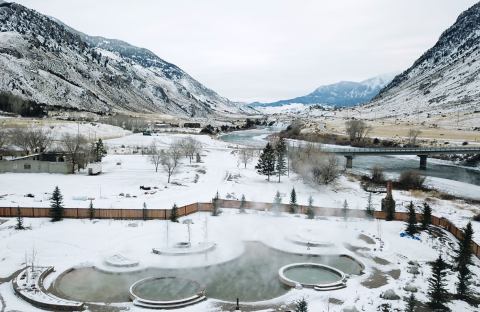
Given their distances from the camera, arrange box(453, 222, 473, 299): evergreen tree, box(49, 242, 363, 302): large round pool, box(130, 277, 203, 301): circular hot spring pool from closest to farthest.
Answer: box(130, 277, 203, 301): circular hot spring pool < box(453, 222, 473, 299): evergreen tree < box(49, 242, 363, 302): large round pool

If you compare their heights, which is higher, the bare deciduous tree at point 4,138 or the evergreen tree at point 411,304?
the bare deciduous tree at point 4,138

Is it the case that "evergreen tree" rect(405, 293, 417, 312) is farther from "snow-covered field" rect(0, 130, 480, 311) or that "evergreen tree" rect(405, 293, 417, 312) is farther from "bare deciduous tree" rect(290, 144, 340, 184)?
"bare deciduous tree" rect(290, 144, 340, 184)

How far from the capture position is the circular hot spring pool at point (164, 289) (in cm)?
2438

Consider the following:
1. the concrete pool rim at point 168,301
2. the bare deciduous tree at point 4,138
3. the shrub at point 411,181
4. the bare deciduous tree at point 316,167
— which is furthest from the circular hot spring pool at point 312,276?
the bare deciduous tree at point 4,138

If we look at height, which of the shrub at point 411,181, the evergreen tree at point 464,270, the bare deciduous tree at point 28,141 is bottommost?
the evergreen tree at point 464,270

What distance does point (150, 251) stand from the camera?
31188 millimetres

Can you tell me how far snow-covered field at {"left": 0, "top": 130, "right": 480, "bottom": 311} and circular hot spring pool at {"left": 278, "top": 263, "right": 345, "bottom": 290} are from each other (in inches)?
30.0

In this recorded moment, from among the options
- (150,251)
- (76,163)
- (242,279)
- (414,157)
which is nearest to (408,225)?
(242,279)

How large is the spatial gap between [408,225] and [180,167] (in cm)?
4055

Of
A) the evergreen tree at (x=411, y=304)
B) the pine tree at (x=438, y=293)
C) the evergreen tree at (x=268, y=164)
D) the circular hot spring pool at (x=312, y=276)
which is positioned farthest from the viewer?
the evergreen tree at (x=268, y=164)

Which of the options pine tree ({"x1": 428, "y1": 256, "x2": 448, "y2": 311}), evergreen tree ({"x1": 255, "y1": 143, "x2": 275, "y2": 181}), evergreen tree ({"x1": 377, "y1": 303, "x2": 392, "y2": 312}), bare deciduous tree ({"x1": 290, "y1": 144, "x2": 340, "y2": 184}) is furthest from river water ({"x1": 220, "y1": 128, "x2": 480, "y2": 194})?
evergreen tree ({"x1": 377, "y1": 303, "x2": 392, "y2": 312})

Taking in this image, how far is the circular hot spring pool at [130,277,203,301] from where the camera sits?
24.4m

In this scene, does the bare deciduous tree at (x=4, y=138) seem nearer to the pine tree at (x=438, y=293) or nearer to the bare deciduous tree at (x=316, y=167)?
the bare deciduous tree at (x=316, y=167)

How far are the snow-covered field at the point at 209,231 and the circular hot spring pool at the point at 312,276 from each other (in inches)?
30.0
